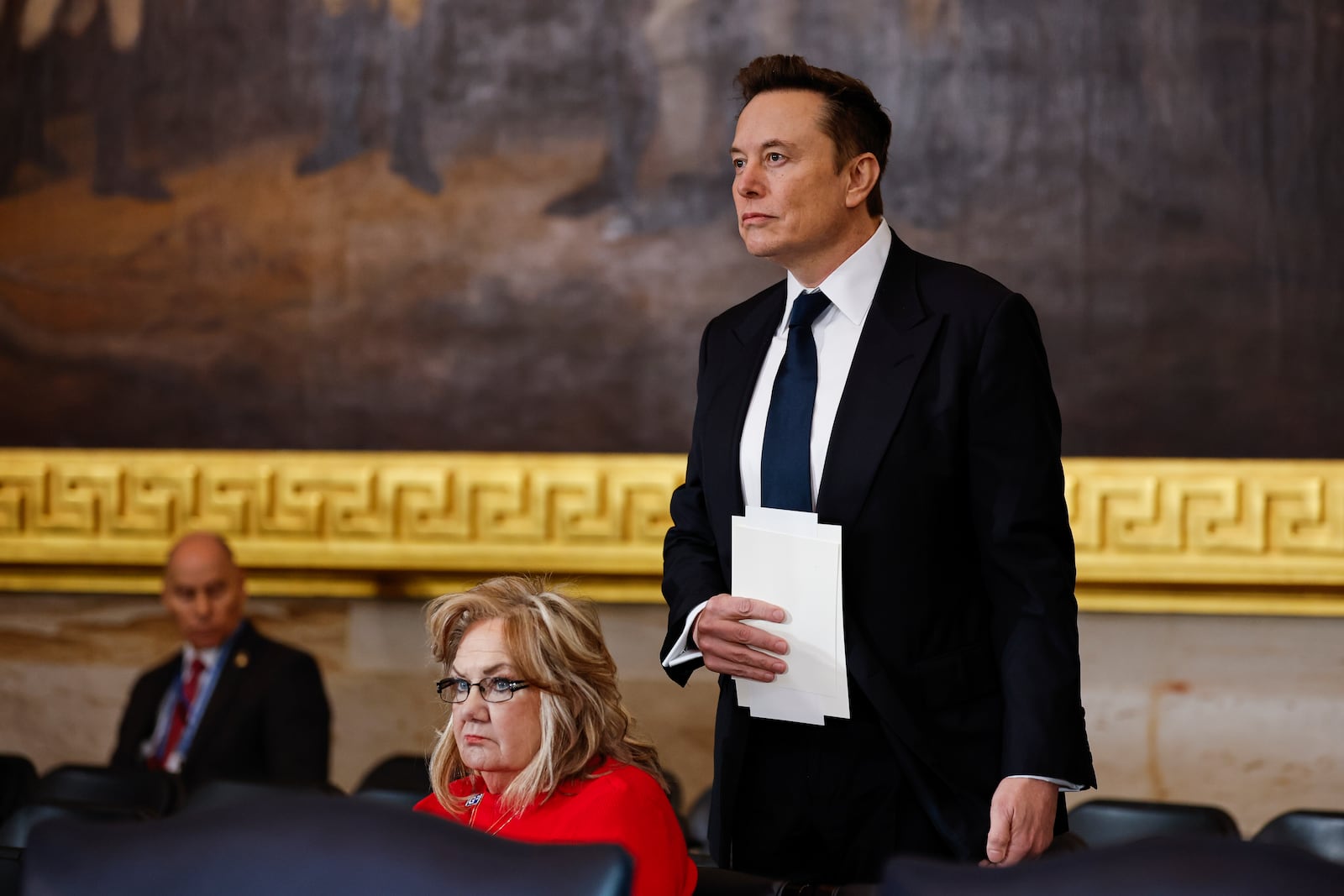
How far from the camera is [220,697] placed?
4.75 m

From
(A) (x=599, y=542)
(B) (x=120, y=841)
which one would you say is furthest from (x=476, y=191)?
(B) (x=120, y=841)

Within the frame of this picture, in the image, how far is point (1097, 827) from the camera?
340 centimetres

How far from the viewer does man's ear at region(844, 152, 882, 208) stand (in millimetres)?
2129

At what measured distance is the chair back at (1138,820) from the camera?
130 inches

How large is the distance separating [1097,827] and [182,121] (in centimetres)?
411

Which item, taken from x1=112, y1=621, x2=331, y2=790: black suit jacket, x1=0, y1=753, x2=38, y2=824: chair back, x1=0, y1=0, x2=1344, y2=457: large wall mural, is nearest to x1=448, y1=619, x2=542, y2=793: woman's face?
x1=0, y1=753, x2=38, y2=824: chair back

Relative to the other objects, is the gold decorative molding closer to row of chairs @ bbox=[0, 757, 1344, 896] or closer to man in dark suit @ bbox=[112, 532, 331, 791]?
man in dark suit @ bbox=[112, 532, 331, 791]

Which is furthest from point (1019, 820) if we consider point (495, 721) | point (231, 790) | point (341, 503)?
point (341, 503)

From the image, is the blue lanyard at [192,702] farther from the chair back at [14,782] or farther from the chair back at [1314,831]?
the chair back at [1314,831]

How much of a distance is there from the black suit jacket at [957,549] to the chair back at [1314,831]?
1433 millimetres

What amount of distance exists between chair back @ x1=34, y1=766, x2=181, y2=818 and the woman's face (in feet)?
5.64

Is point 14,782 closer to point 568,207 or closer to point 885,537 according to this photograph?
point 568,207

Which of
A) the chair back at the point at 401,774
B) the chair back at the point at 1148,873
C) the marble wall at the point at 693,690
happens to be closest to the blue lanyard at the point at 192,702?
the marble wall at the point at 693,690

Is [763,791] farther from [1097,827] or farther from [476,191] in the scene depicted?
[476,191]
